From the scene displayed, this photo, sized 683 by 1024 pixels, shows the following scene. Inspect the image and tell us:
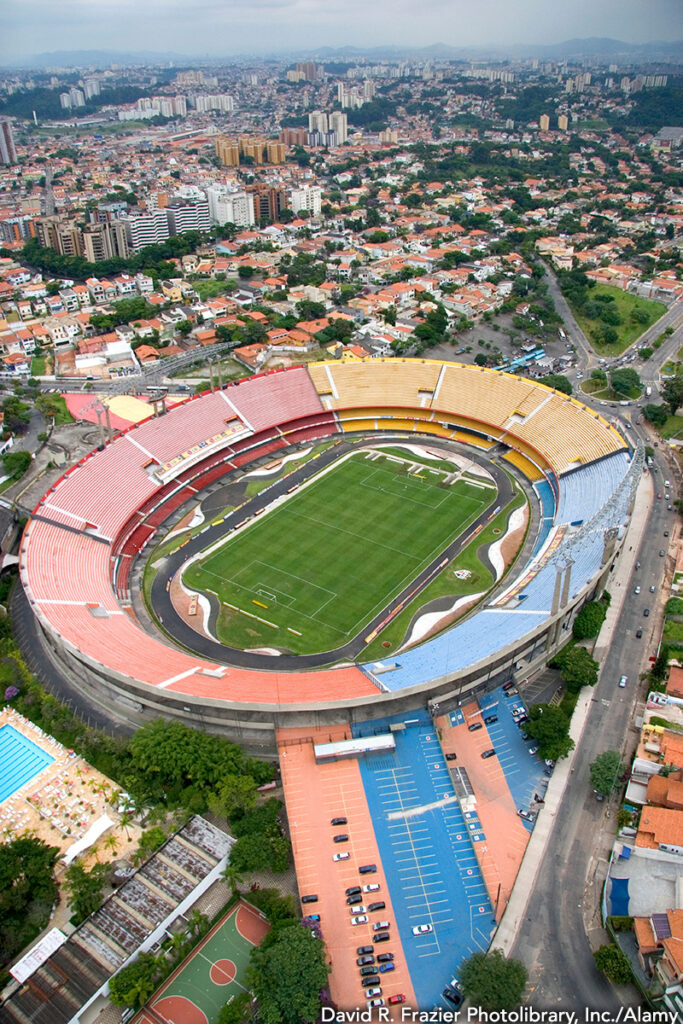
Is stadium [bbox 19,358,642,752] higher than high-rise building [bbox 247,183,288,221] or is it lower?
lower

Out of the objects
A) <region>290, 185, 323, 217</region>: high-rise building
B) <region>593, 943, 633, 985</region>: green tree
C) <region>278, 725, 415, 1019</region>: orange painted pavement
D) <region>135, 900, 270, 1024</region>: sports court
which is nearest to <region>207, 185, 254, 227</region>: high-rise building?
<region>290, 185, 323, 217</region>: high-rise building

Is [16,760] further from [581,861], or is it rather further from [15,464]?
[15,464]

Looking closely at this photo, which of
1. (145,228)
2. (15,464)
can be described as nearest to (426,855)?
(15,464)

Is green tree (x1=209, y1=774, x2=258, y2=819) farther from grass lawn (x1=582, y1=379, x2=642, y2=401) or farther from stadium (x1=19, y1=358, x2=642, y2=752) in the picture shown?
grass lawn (x1=582, y1=379, x2=642, y2=401)

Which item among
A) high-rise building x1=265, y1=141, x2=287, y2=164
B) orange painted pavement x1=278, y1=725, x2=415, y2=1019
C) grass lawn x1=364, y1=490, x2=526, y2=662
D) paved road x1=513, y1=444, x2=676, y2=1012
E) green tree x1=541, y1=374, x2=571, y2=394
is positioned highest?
high-rise building x1=265, y1=141, x2=287, y2=164

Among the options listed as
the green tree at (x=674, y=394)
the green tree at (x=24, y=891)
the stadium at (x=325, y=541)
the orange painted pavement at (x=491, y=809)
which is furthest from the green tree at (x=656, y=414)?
the green tree at (x=24, y=891)

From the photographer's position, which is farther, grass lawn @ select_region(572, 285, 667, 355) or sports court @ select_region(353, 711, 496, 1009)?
grass lawn @ select_region(572, 285, 667, 355)

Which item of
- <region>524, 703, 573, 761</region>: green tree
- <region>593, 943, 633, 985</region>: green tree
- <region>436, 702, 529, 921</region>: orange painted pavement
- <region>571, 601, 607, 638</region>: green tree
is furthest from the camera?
<region>571, 601, 607, 638</region>: green tree

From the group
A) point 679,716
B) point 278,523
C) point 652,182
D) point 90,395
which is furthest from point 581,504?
point 652,182
